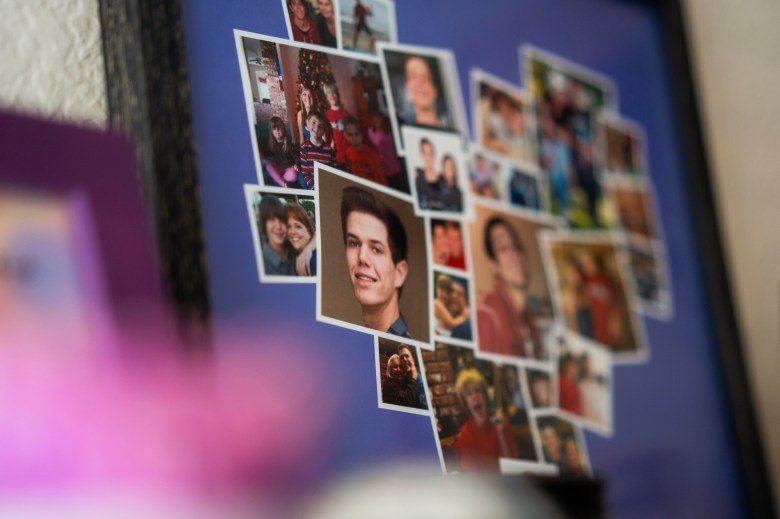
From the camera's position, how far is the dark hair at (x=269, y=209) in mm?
760

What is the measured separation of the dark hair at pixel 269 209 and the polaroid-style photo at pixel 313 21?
0.58 ft

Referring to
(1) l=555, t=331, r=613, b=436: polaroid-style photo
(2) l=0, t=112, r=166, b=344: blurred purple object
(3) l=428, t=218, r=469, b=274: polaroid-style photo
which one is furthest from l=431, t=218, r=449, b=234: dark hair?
(2) l=0, t=112, r=166, b=344: blurred purple object

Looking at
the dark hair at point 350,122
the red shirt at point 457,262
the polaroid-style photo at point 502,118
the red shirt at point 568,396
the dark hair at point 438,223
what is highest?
the polaroid-style photo at point 502,118

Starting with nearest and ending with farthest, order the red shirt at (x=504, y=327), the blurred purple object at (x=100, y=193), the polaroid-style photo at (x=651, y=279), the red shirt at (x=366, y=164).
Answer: the blurred purple object at (x=100, y=193)
the red shirt at (x=366, y=164)
the red shirt at (x=504, y=327)
the polaroid-style photo at (x=651, y=279)

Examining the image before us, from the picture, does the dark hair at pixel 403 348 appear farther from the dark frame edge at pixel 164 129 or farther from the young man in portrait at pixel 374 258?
the dark frame edge at pixel 164 129

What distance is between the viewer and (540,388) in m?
1.01

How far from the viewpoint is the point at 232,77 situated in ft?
2.52

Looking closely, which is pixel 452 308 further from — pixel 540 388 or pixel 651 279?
pixel 651 279

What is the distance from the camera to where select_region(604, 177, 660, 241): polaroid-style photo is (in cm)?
124

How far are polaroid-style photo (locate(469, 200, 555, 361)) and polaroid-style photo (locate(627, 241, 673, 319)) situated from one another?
0.74 feet

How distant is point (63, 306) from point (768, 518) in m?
1.07

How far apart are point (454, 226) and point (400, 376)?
21cm

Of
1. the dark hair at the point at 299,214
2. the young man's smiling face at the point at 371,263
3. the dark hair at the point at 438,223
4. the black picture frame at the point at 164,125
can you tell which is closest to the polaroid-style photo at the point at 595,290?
the dark hair at the point at 438,223

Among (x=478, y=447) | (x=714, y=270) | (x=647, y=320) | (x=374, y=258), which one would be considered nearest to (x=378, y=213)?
(x=374, y=258)
